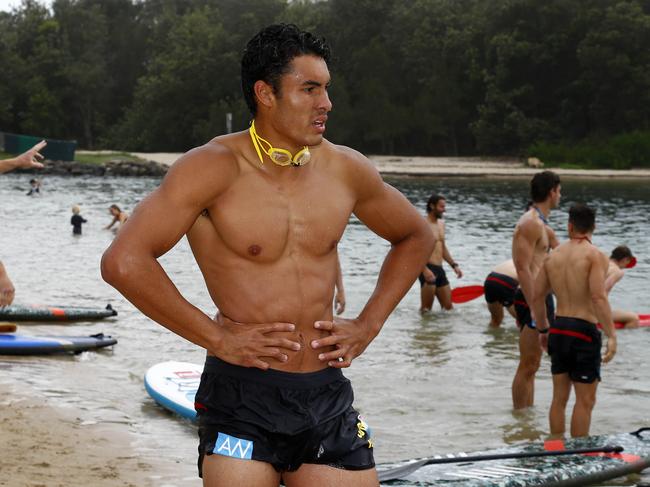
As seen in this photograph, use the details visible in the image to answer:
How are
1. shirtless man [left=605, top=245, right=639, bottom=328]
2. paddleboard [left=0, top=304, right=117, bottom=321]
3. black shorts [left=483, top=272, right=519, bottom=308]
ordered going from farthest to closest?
paddleboard [left=0, top=304, right=117, bottom=321] → shirtless man [left=605, top=245, right=639, bottom=328] → black shorts [left=483, top=272, right=519, bottom=308]

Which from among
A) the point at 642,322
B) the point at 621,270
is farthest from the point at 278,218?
the point at 642,322

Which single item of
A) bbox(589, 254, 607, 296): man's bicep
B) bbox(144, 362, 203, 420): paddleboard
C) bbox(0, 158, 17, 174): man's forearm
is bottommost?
bbox(144, 362, 203, 420): paddleboard

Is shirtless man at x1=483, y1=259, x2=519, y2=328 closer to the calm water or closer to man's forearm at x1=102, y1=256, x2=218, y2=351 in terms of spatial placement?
the calm water

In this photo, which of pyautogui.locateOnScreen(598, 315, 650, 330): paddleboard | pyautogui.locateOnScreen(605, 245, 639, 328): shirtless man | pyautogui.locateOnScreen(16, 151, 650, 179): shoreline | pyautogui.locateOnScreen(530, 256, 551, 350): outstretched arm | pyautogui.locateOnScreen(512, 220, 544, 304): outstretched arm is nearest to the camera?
pyautogui.locateOnScreen(530, 256, 551, 350): outstretched arm

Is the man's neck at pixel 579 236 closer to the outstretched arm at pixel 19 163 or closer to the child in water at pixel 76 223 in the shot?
the outstretched arm at pixel 19 163

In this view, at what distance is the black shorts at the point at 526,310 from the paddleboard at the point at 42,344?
5.55 meters

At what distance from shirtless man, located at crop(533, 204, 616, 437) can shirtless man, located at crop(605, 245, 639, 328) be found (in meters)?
5.90

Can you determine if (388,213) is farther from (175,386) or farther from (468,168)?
(468,168)

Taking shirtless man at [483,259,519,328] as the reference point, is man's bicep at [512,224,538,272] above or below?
above

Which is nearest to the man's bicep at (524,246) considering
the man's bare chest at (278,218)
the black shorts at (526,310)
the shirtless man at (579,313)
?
the black shorts at (526,310)

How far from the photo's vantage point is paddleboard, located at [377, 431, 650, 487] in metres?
6.77

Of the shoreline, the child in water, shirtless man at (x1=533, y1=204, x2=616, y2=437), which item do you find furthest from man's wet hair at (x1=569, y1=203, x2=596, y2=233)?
the shoreline

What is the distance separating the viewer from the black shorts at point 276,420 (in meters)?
3.54

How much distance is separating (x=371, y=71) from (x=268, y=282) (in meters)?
83.2
